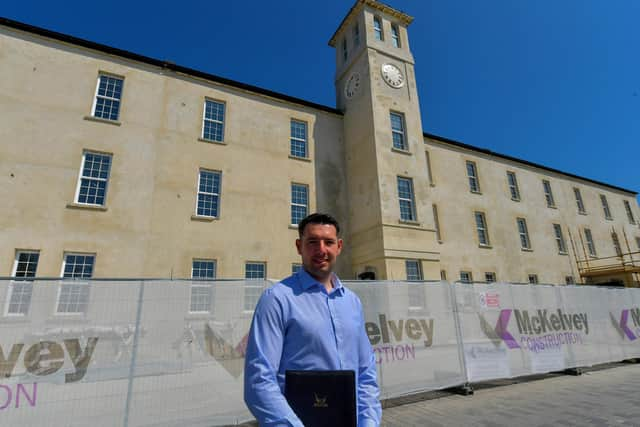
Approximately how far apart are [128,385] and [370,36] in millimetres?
21716

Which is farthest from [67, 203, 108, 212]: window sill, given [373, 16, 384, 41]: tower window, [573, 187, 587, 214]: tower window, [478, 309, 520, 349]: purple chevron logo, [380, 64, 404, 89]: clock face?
[573, 187, 587, 214]: tower window

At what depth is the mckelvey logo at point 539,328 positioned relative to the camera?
27.5 ft

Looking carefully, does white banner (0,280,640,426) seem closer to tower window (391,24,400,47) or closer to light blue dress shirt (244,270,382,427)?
light blue dress shirt (244,270,382,427)

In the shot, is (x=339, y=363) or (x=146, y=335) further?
(x=146, y=335)

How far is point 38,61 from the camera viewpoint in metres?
14.3

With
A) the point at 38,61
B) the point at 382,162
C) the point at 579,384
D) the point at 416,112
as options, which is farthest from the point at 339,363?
the point at 416,112

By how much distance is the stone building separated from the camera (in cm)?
1335

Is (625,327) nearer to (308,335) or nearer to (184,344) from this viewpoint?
(184,344)

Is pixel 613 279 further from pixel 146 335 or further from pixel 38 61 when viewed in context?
pixel 38 61

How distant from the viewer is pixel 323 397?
1.93 meters

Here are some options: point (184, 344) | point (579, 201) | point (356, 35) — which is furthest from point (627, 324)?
point (579, 201)

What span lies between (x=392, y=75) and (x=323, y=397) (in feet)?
70.2

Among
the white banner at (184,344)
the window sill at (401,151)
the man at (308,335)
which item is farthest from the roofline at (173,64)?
the man at (308,335)

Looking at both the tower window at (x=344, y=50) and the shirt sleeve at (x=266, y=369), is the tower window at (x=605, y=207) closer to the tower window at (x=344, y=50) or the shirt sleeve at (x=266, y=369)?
the tower window at (x=344, y=50)
